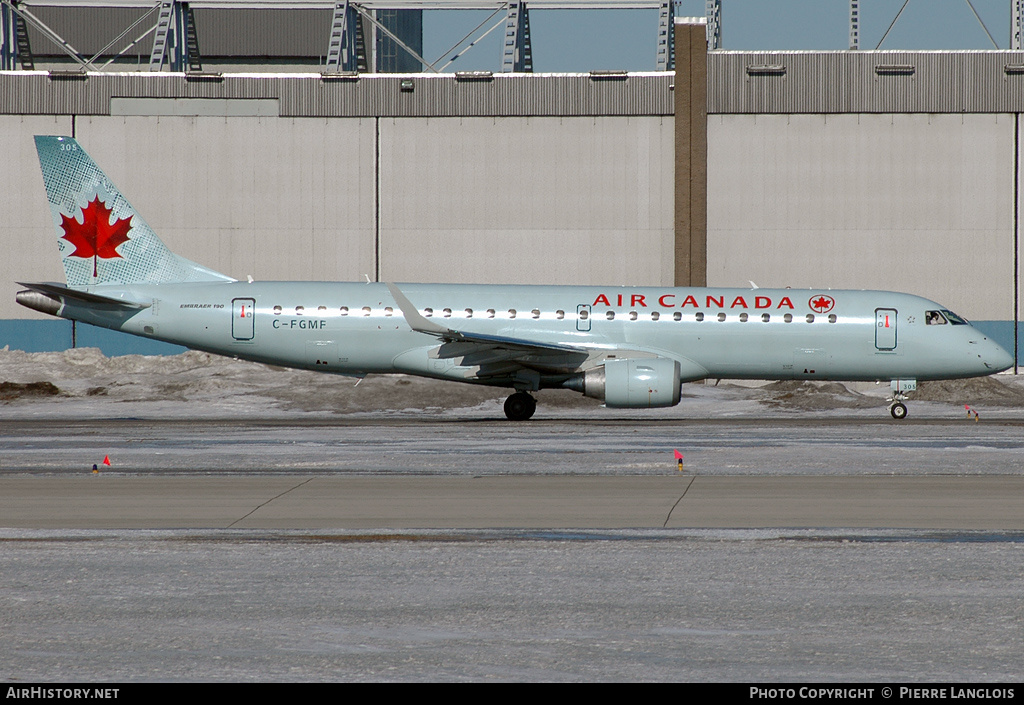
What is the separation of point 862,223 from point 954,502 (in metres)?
28.6

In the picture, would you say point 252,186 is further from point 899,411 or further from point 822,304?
point 899,411

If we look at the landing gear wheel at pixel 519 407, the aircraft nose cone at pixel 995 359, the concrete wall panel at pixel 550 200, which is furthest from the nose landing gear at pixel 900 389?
the concrete wall panel at pixel 550 200

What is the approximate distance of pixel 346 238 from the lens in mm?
41719

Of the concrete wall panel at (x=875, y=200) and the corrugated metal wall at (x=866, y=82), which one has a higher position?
the corrugated metal wall at (x=866, y=82)

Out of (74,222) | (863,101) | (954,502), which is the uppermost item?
(863,101)

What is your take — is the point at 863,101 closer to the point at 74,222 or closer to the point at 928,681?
the point at 74,222

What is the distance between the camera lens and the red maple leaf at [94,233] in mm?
29016

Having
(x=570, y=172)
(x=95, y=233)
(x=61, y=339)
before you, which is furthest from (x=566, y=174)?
(x=61, y=339)

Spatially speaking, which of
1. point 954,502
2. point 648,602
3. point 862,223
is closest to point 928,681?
point 648,602

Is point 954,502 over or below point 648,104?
below

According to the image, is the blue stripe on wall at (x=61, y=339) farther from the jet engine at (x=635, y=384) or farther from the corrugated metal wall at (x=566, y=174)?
the jet engine at (x=635, y=384)

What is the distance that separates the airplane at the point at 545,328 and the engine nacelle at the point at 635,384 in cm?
109

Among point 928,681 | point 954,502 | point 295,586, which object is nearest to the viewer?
point 928,681

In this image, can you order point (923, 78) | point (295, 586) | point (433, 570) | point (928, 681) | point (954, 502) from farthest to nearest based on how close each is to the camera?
1. point (923, 78)
2. point (954, 502)
3. point (433, 570)
4. point (295, 586)
5. point (928, 681)
